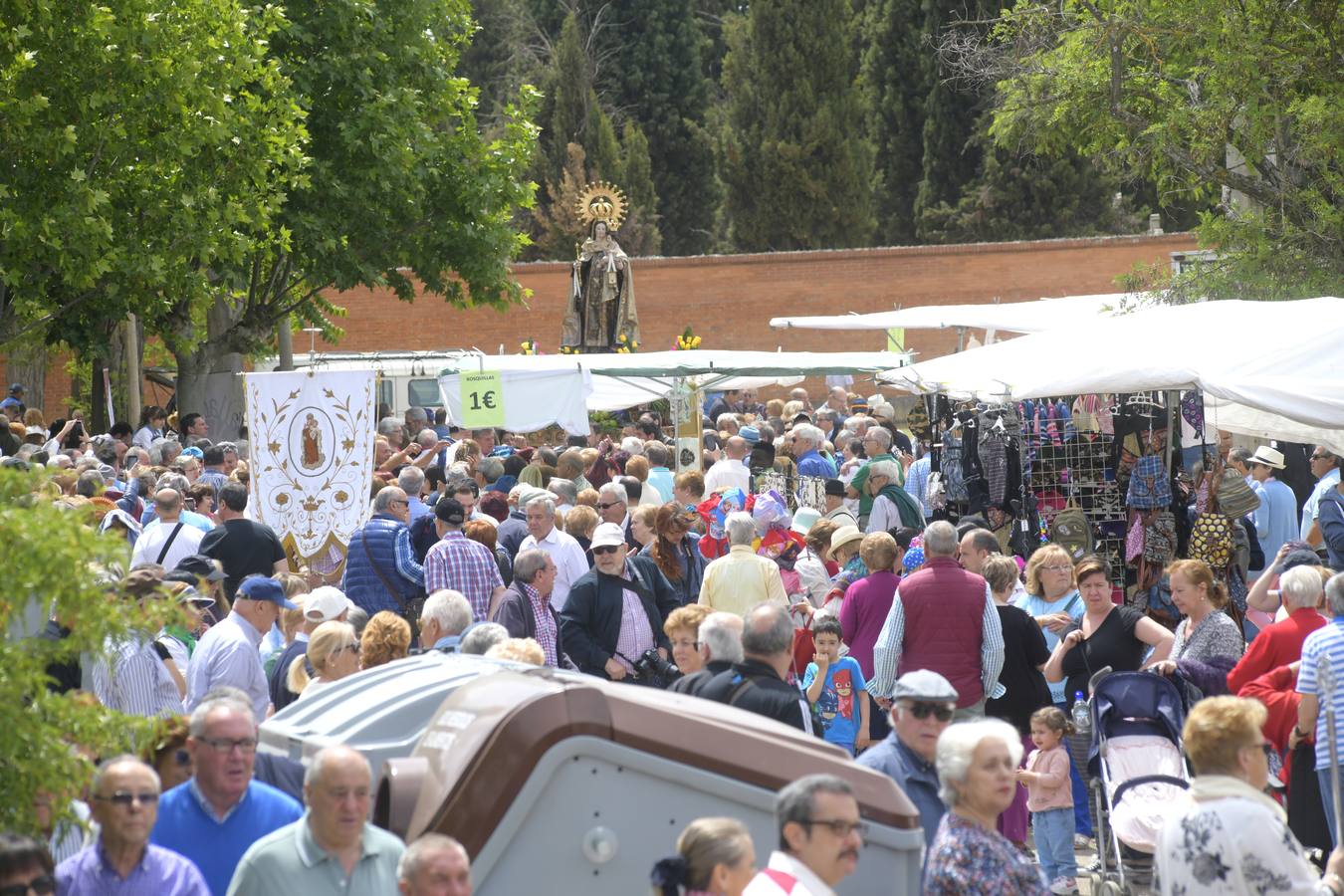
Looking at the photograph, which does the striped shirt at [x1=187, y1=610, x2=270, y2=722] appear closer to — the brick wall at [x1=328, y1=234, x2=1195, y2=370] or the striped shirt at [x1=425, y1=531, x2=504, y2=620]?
the striped shirt at [x1=425, y1=531, x2=504, y2=620]

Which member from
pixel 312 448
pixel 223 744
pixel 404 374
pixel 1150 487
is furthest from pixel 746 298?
pixel 223 744

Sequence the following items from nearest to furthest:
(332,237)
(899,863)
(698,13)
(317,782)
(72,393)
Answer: (317,782)
(899,863)
(332,237)
(72,393)
(698,13)

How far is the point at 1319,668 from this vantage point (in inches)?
282

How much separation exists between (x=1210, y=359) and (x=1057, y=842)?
4133 mm

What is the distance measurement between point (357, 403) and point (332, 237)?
11568 mm

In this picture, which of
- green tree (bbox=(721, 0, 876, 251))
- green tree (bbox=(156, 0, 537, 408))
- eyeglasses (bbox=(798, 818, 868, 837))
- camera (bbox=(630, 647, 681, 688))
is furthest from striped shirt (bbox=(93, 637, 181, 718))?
green tree (bbox=(721, 0, 876, 251))

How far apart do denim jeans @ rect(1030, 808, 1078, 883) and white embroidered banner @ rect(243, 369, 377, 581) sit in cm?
531

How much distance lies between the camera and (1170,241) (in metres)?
35.8

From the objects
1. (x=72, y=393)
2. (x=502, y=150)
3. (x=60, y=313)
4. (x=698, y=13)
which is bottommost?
(x=72, y=393)

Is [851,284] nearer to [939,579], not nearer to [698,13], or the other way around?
[698,13]

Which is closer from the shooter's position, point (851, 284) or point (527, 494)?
point (527, 494)

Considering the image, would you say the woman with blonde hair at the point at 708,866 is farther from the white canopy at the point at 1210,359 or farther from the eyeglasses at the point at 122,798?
the white canopy at the point at 1210,359

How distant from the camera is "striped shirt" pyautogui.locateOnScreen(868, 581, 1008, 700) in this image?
848 centimetres

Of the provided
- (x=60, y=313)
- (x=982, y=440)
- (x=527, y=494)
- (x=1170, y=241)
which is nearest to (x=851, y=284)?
(x=1170, y=241)
